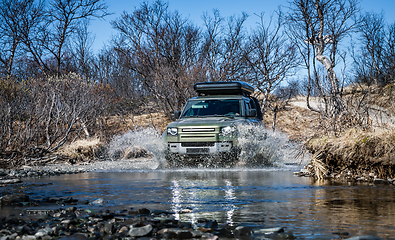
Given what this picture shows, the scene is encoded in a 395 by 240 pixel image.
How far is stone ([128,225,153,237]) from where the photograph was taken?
3936 mm

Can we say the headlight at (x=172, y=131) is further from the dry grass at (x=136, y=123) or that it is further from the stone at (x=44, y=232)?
the dry grass at (x=136, y=123)

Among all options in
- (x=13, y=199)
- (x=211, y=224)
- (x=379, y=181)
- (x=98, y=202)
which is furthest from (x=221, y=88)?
(x=211, y=224)

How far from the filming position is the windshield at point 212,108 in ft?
40.3

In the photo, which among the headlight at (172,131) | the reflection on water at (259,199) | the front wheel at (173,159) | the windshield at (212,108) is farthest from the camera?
the windshield at (212,108)

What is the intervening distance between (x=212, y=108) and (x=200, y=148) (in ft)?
6.34

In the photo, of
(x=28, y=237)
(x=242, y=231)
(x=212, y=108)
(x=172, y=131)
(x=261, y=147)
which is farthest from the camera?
(x=212, y=108)

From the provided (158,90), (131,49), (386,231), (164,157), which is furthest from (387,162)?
(131,49)

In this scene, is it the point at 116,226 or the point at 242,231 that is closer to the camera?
the point at 242,231

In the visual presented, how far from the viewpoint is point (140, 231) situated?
3.97 metres

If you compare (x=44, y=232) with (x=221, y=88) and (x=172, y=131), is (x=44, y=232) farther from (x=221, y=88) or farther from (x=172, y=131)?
(x=221, y=88)

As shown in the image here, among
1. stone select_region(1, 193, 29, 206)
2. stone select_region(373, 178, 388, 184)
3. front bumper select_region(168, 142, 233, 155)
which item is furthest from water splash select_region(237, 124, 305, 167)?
stone select_region(1, 193, 29, 206)

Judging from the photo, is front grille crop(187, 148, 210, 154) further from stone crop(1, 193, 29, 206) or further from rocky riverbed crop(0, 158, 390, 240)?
rocky riverbed crop(0, 158, 390, 240)

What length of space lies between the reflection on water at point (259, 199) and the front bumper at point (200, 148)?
4.96 feet

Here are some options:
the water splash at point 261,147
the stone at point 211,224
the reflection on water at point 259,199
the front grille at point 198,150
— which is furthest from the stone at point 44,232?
the water splash at point 261,147
